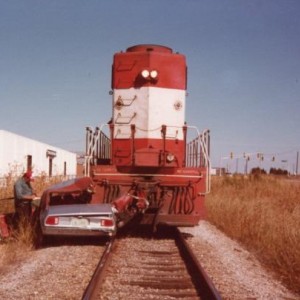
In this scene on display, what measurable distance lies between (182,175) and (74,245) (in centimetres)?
262

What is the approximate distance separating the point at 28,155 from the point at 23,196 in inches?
1071

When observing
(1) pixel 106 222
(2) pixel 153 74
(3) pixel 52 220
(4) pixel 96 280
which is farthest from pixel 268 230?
(4) pixel 96 280

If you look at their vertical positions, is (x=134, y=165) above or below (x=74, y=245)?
above

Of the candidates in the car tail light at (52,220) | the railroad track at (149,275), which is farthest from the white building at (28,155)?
the railroad track at (149,275)

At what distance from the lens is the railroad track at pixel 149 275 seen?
499cm

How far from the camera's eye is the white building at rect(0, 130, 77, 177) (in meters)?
29.0

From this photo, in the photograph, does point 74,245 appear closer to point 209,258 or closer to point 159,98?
point 209,258

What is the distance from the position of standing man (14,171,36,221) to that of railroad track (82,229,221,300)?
2187 mm

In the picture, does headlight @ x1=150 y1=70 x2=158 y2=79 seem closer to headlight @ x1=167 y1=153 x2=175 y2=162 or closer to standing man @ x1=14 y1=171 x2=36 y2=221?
headlight @ x1=167 y1=153 x2=175 y2=162

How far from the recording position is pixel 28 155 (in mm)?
35406

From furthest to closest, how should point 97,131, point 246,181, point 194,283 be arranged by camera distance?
point 246,181, point 97,131, point 194,283

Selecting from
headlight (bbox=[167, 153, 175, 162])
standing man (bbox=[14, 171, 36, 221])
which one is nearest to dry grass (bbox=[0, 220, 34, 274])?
standing man (bbox=[14, 171, 36, 221])

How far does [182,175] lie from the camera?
9195 millimetres

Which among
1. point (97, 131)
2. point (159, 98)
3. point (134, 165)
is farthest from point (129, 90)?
point (134, 165)
